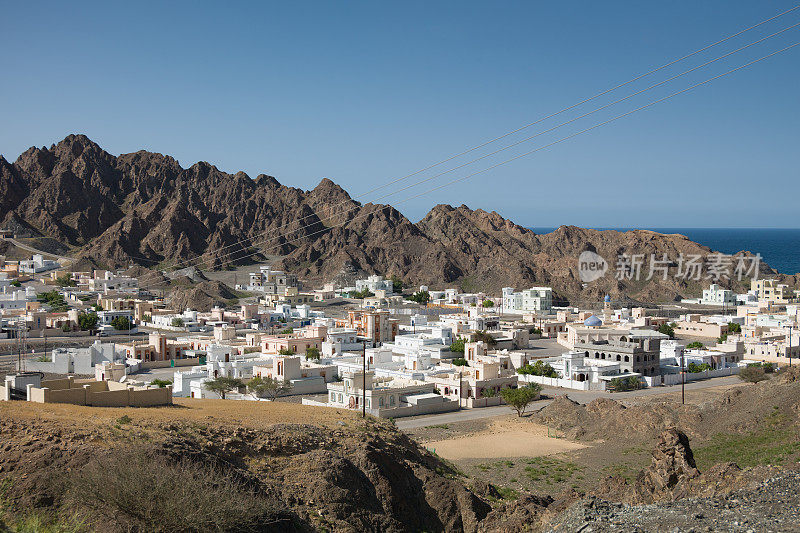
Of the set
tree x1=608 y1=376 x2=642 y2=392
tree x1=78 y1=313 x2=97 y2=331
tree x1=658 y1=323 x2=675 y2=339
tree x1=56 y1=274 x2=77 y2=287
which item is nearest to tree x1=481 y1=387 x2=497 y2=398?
tree x1=608 y1=376 x2=642 y2=392

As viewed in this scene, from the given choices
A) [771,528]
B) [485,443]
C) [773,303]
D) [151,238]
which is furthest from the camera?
[151,238]

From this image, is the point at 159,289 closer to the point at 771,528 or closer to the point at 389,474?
the point at 389,474

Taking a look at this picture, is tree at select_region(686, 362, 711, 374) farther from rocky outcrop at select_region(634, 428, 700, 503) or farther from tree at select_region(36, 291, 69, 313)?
tree at select_region(36, 291, 69, 313)

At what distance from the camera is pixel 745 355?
1724 inches

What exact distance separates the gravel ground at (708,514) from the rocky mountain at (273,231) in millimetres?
72416

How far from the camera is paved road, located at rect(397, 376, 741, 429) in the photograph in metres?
28.4

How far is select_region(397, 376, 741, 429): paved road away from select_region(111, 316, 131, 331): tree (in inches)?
1253

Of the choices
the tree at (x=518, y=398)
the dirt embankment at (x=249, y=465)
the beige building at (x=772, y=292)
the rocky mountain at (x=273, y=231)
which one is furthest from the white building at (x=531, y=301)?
the dirt embankment at (x=249, y=465)

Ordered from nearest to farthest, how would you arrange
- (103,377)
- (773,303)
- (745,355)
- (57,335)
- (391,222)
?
(103,377) < (745,355) < (57,335) < (773,303) < (391,222)

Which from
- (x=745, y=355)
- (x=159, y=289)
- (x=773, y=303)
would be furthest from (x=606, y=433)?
(x=159, y=289)

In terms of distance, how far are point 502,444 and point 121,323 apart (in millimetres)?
36755

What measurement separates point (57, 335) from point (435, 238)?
71.1m

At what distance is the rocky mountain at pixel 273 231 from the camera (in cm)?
9500

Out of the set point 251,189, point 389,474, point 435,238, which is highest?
point 251,189
